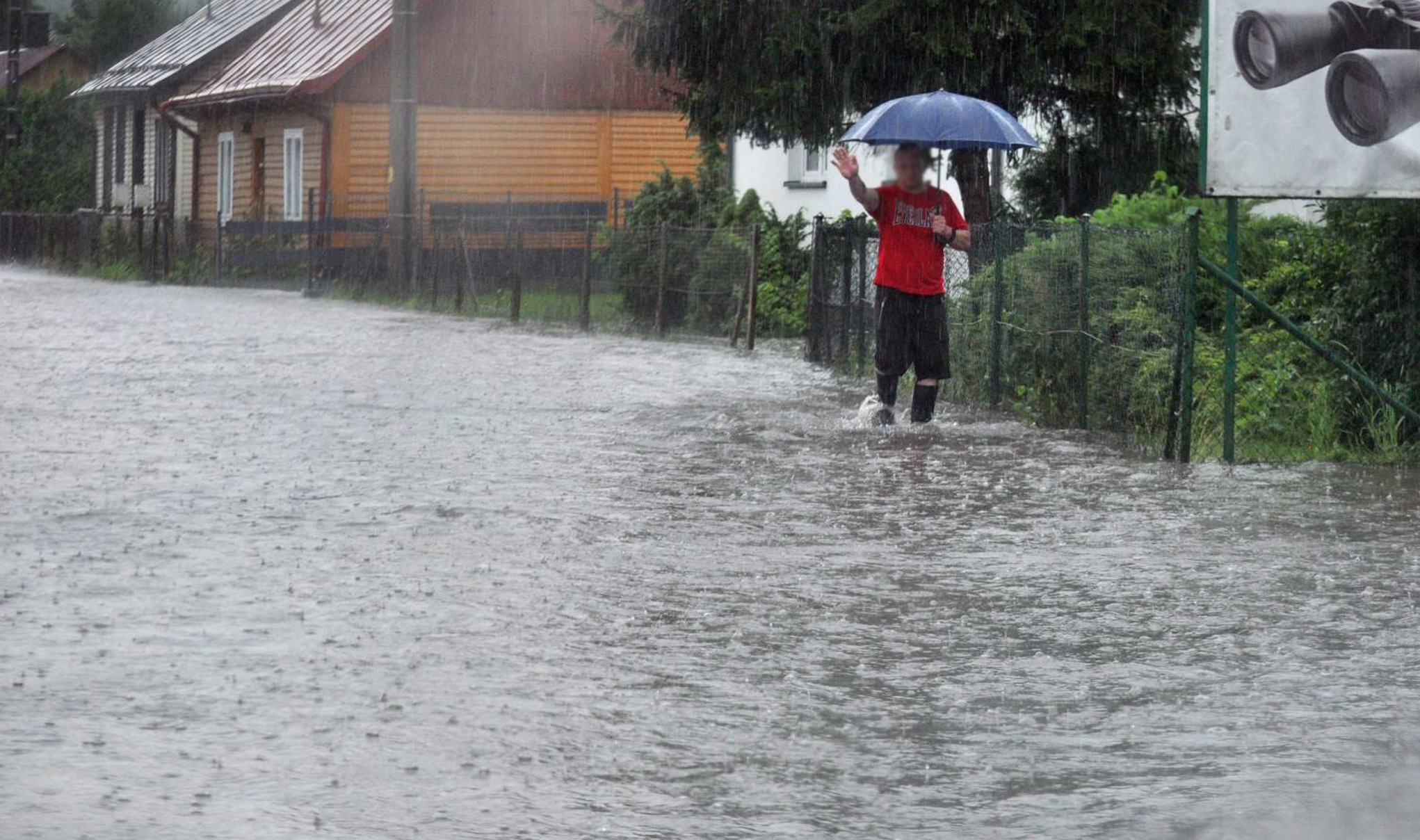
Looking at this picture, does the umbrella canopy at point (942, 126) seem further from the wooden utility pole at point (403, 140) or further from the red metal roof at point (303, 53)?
the red metal roof at point (303, 53)

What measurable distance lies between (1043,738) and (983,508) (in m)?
4.55

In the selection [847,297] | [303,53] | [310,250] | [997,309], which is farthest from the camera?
[303,53]

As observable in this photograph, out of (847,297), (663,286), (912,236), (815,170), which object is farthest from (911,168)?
(815,170)

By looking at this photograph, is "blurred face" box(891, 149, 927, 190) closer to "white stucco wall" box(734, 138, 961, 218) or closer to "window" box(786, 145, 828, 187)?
"white stucco wall" box(734, 138, 961, 218)

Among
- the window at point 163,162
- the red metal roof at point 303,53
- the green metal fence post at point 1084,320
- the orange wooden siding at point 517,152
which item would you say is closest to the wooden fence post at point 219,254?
the orange wooden siding at point 517,152

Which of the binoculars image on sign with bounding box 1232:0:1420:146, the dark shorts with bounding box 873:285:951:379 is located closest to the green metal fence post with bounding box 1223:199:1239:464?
the binoculars image on sign with bounding box 1232:0:1420:146

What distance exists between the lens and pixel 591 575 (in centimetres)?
848

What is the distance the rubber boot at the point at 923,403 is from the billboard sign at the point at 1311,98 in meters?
2.69

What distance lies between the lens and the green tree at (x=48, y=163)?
59.8 metres

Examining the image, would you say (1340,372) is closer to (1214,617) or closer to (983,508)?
(983,508)

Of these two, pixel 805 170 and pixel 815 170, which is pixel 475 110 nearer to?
pixel 805 170

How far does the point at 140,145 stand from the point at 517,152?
54.1ft

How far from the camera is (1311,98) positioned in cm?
1206

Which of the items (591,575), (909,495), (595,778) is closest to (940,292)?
(909,495)
